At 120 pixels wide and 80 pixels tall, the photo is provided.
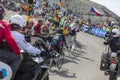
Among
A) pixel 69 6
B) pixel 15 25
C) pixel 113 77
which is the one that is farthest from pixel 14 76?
pixel 69 6

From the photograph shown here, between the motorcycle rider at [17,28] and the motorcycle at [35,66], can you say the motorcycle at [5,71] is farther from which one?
the motorcycle at [35,66]

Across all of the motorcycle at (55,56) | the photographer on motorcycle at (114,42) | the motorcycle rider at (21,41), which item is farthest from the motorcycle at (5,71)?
the photographer on motorcycle at (114,42)

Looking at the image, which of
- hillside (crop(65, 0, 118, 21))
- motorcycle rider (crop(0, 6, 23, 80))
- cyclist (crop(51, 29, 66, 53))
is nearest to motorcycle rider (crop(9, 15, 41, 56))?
motorcycle rider (crop(0, 6, 23, 80))

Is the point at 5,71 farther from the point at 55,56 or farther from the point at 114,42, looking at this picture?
the point at 114,42

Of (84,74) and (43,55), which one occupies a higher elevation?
(43,55)

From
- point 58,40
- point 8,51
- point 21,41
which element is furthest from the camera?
point 58,40

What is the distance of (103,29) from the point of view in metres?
44.1

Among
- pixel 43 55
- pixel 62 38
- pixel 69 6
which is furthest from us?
pixel 69 6

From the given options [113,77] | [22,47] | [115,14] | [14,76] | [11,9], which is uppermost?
[22,47]

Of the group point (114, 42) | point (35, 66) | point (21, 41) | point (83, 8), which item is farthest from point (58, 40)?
point (83, 8)

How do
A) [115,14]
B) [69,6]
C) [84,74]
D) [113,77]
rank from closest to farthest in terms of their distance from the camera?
[113,77] → [84,74] → [69,6] → [115,14]

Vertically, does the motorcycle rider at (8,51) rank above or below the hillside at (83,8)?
above

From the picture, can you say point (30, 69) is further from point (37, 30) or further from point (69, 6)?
point (69, 6)

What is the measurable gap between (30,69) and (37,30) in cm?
707
